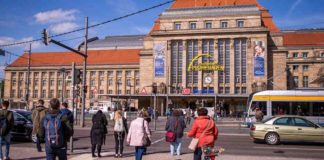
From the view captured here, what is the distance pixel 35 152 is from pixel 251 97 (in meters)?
22.4

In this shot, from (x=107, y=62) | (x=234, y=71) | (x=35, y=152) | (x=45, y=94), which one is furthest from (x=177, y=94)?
(x=35, y=152)

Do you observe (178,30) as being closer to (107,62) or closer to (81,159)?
(107,62)

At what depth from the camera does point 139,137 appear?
34.1 ft

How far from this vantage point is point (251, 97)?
1293 inches

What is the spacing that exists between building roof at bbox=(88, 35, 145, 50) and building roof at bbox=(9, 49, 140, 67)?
6.91 metres

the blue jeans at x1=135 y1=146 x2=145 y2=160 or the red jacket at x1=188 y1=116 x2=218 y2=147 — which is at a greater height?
the red jacket at x1=188 y1=116 x2=218 y2=147

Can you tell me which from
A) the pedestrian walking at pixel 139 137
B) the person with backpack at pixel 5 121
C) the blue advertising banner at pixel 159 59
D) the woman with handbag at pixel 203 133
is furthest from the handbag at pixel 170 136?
the blue advertising banner at pixel 159 59

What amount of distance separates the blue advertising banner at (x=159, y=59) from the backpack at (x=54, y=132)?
246ft

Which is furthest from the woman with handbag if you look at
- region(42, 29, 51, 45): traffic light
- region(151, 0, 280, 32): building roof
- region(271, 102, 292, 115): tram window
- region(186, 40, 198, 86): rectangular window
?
region(151, 0, 280, 32): building roof

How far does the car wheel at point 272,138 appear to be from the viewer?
18812mm

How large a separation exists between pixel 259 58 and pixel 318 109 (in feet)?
168

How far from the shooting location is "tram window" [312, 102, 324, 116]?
29266mm

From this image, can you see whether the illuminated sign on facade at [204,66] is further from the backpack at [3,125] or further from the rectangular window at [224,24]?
the backpack at [3,125]

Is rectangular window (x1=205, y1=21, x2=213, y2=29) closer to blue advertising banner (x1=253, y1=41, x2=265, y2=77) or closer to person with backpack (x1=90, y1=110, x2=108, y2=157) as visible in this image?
blue advertising banner (x1=253, y1=41, x2=265, y2=77)
